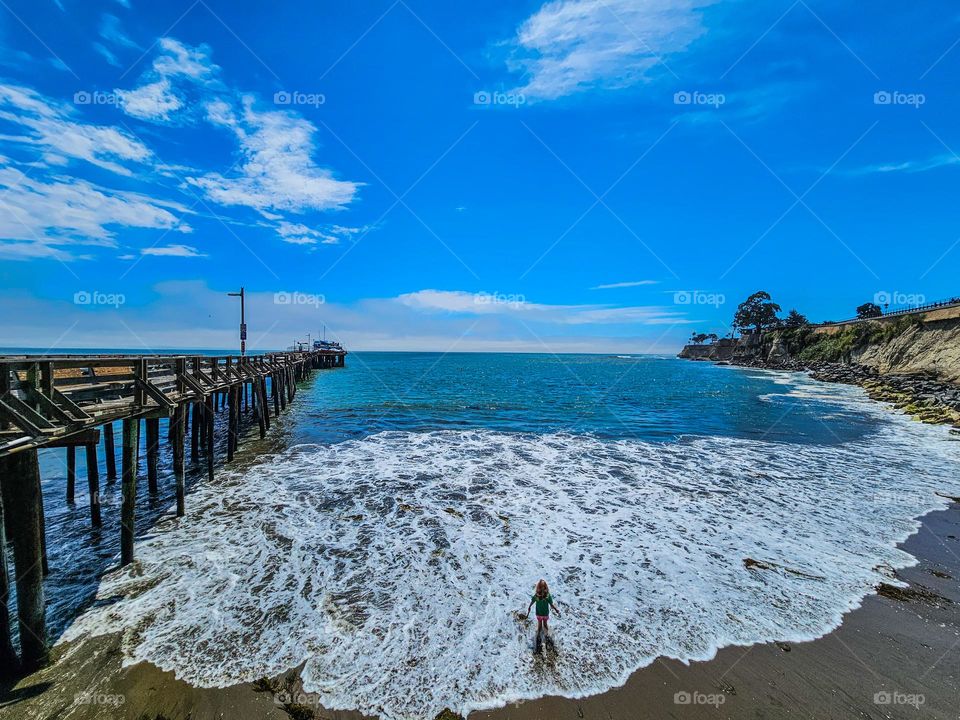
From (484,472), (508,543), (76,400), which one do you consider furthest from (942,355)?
(76,400)

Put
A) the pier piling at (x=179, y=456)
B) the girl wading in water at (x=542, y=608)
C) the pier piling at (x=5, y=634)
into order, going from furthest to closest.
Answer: the pier piling at (x=179, y=456) < the girl wading in water at (x=542, y=608) < the pier piling at (x=5, y=634)

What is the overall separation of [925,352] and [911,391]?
590 inches

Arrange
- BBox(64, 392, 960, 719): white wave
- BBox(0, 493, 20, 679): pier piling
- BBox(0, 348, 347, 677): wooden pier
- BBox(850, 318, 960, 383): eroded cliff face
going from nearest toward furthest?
1. BBox(0, 493, 20, 679): pier piling
2. BBox(0, 348, 347, 677): wooden pier
3. BBox(64, 392, 960, 719): white wave
4. BBox(850, 318, 960, 383): eroded cliff face

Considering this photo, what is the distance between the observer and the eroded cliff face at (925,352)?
39.1 metres

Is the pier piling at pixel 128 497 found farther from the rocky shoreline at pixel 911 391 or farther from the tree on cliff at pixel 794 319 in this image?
the tree on cliff at pixel 794 319

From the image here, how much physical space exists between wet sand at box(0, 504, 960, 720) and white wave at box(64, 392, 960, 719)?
25cm

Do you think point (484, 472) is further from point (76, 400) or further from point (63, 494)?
point (63, 494)

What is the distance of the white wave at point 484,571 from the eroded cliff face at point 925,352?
3456cm

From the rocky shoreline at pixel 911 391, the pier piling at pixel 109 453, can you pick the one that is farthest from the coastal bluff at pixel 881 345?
the pier piling at pixel 109 453

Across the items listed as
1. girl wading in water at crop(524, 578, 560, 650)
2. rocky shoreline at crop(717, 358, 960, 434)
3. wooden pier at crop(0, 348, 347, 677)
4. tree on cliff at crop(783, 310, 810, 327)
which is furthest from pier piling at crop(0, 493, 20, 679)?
tree on cliff at crop(783, 310, 810, 327)

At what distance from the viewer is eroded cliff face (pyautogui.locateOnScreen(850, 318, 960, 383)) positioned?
128 feet

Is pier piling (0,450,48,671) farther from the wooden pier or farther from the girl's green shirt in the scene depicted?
the girl's green shirt

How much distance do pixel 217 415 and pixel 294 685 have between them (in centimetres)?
2853

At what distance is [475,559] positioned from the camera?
918 centimetres
